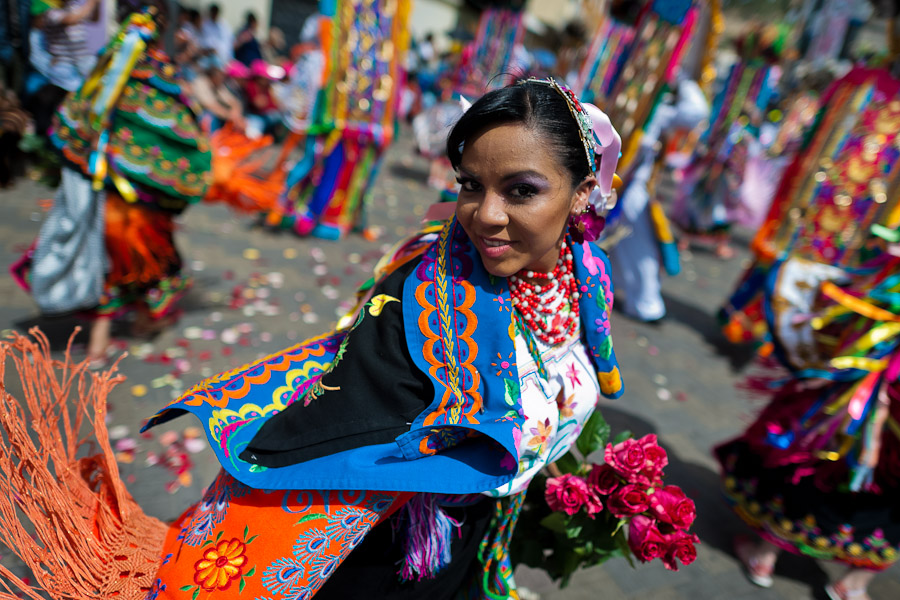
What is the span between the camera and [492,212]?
49.3 inches

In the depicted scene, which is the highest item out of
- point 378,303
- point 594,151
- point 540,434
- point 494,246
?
point 594,151

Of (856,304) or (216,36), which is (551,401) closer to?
(856,304)

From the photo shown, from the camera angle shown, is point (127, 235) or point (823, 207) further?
point (823, 207)

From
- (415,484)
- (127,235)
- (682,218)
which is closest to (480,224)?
(415,484)

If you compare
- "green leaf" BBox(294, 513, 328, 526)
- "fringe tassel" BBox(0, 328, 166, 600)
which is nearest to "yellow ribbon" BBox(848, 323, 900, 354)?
"green leaf" BBox(294, 513, 328, 526)

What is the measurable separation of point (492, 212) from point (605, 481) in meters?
0.85

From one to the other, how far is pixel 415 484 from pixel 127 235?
2.76 m

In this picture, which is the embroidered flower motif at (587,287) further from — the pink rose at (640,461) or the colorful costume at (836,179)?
the colorful costume at (836,179)

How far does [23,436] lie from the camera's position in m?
1.24

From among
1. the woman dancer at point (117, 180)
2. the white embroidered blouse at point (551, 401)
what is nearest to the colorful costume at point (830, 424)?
the white embroidered blouse at point (551, 401)

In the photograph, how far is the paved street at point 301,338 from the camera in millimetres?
2639

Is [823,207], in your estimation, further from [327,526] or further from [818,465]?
[327,526]

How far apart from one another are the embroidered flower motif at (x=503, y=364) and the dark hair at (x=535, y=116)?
0.45 metres

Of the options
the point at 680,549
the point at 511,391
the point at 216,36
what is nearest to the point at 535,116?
the point at 511,391
